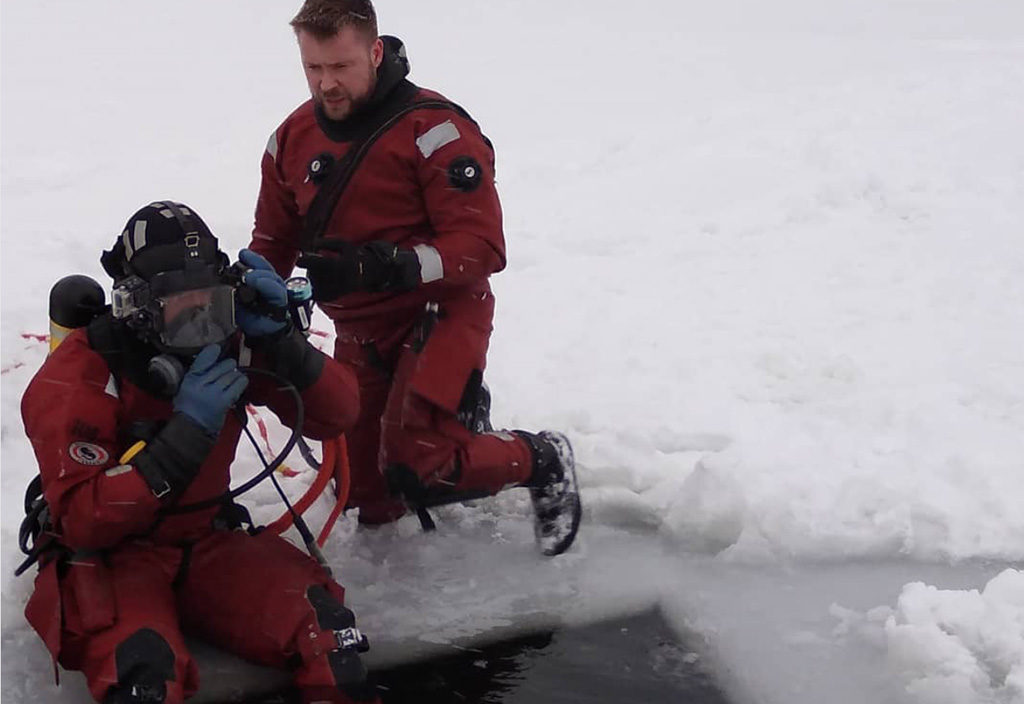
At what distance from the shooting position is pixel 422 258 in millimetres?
3338

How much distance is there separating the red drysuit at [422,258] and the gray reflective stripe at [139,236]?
81 centimetres

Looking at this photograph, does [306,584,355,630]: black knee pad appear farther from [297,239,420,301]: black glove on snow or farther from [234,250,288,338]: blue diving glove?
[297,239,420,301]: black glove on snow

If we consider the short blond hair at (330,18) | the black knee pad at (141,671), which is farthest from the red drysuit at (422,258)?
the black knee pad at (141,671)

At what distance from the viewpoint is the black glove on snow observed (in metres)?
3.20

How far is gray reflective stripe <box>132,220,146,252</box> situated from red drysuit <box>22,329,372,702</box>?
269 mm

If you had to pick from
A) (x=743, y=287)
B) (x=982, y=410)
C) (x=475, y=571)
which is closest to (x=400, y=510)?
(x=475, y=571)

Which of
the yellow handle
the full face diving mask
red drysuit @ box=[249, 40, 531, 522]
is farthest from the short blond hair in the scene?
the yellow handle

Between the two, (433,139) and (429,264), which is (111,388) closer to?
(429,264)

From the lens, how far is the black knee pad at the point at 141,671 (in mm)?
2643

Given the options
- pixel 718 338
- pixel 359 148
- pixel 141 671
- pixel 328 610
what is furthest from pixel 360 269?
pixel 718 338

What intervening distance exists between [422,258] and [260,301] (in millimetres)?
579

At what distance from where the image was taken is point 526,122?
32.8 feet

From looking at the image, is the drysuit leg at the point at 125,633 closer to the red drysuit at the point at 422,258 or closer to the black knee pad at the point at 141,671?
the black knee pad at the point at 141,671

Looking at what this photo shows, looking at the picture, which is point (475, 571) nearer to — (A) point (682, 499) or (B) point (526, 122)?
(A) point (682, 499)
